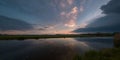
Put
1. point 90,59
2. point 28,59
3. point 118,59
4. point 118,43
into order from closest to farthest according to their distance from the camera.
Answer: point 118,59 → point 90,59 → point 28,59 → point 118,43

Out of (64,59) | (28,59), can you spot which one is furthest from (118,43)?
(28,59)

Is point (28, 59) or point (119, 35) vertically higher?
point (119, 35)

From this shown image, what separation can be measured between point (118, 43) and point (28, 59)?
23.9m

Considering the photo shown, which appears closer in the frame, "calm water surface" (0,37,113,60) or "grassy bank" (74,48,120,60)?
"grassy bank" (74,48,120,60)

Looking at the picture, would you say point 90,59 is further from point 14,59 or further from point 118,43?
point 118,43

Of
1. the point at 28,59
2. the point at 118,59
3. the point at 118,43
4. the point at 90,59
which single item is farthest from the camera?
the point at 118,43

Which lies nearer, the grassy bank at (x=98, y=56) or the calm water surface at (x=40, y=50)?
the grassy bank at (x=98, y=56)

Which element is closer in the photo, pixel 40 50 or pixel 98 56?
pixel 98 56

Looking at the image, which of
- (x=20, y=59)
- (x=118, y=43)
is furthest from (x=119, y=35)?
(x=20, y=59)

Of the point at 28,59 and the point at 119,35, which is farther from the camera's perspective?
the point at 119,35

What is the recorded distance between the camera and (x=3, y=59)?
24.2m

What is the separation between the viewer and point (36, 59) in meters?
24.1

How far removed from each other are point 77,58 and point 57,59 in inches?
231

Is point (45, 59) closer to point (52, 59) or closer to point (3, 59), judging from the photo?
point (52, 59)
